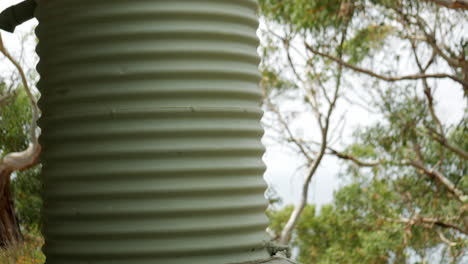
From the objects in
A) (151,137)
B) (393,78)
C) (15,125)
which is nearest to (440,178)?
(393,78)

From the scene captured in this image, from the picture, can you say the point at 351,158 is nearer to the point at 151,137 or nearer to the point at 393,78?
the point at 393,78

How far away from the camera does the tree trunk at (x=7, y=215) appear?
7367 mm

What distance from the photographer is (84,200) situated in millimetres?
1655

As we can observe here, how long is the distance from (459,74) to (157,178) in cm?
747

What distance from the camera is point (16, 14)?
2.13 metres

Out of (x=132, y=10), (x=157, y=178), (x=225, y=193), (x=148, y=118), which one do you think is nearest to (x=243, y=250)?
(x=225, y=193)

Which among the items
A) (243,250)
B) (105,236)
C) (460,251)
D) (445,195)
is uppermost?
(105,236)

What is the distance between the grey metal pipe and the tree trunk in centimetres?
541

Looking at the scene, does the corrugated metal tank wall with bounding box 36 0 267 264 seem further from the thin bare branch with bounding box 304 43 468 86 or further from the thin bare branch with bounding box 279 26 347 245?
the thin bare branch with bounding box 279 26 347 245

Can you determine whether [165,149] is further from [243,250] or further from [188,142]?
[243,250]

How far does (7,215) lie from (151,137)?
21.3 ft

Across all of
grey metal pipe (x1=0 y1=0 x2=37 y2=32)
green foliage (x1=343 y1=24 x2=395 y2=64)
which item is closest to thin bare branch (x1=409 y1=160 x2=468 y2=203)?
green foliage (x1=343 y1=24 x2=395 y2=64)

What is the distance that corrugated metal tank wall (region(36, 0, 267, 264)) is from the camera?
160 centimetres

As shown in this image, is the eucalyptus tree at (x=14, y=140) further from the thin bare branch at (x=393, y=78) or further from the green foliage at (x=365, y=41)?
the green foliage at (x=365, y=41)
